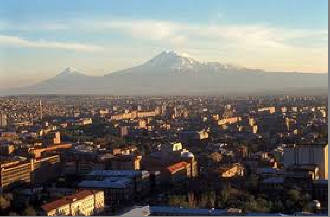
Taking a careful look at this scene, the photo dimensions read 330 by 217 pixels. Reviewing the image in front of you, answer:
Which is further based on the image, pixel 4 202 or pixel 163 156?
pixel 163 156

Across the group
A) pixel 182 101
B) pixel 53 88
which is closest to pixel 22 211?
pixel 53 88

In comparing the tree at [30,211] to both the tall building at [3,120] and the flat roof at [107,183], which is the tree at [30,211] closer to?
the flat roof at [107,183]

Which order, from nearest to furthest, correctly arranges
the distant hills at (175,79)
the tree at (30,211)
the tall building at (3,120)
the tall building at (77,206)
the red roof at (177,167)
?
the tree at (30,211), the tall building at (77,206), the distant hills at (175,79), the red roof at (177,167), the tall building at (3,120)

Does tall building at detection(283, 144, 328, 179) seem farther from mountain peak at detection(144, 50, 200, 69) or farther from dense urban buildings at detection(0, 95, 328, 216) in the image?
mountain peak at detection(144, 50, 200, 69)

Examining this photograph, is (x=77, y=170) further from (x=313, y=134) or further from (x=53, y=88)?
(x=313, y=134)

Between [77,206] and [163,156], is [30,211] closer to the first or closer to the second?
[77,206]

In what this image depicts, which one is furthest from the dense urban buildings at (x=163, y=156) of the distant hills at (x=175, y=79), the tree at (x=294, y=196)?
the distant hills at (x=175, y=79)

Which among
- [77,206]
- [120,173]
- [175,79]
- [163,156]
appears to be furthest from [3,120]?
[77,206]
